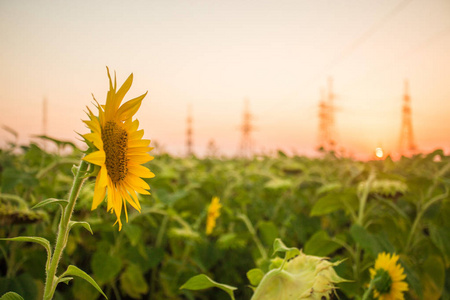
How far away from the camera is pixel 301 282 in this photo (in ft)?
2.21

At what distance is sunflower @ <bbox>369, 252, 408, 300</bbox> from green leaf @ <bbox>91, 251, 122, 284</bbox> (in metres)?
0.98

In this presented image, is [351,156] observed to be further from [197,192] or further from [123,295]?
[123,295]

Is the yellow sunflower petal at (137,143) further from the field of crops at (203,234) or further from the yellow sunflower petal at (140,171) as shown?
the field of crops at (203,234)

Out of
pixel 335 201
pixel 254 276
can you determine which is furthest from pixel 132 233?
pixel 335 201

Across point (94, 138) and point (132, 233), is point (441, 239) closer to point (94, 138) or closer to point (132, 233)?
point (132, 233)

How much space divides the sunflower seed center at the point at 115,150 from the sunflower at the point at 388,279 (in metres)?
0.92

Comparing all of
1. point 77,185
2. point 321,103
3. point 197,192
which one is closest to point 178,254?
point 197,192

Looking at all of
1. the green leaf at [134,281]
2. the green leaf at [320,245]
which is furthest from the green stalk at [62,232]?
the green leaf at [134,281]

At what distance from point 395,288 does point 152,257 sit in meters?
1.13

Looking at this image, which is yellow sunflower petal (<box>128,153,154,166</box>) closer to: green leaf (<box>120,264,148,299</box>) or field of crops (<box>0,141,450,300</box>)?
field of crops (<box>0,141,450,300</box>)

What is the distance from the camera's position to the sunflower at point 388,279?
1.10m

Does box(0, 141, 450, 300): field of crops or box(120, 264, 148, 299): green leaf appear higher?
box(0, 141, 450, 300): field of crops

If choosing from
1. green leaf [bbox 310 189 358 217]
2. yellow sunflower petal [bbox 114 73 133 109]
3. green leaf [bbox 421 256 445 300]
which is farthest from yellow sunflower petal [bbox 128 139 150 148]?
green leaf [bbox 421 256 445 300]

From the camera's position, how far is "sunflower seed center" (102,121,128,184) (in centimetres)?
64
